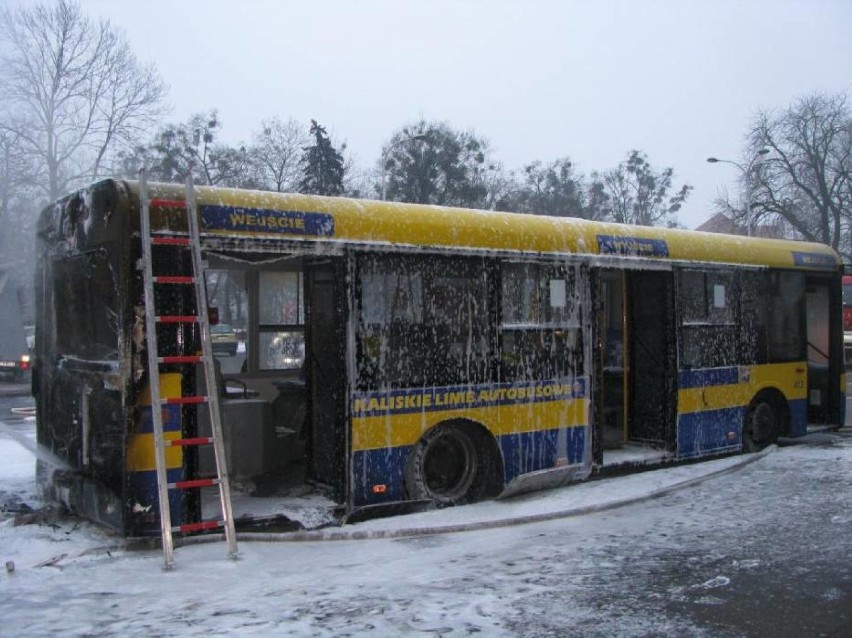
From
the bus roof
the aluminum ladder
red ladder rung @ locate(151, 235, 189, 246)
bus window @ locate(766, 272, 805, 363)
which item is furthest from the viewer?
bus window @ locate(766, 272, 805, 363)

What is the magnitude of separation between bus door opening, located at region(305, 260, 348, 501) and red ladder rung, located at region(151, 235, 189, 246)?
4.05ft

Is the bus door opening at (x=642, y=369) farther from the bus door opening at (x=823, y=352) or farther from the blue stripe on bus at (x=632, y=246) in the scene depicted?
the bus door opening at (x=823, y=352)

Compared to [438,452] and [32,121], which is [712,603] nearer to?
[438,452]

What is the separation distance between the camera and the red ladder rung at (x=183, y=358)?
5.71m

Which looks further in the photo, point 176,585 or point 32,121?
point 32,121

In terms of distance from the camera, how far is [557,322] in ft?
26.1

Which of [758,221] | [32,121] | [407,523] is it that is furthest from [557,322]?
[758,221]

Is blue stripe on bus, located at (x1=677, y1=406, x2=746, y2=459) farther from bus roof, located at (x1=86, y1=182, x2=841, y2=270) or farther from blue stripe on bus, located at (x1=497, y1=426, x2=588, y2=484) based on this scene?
bus roof, located at (x1=86, y1=182, x2=841, y2=270)

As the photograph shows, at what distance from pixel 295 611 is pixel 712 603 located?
2.51 m

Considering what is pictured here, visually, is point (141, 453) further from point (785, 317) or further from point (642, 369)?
point (785, 317)

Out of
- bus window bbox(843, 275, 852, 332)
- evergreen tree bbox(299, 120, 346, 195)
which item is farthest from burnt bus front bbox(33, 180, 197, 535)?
evergreen tree bbox(299, 120, 346, 195)

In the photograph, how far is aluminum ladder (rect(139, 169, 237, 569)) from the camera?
5535 millimetres

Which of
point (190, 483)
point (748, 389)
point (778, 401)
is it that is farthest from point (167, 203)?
point (778, 401)

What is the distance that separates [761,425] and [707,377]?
59.7 inches
